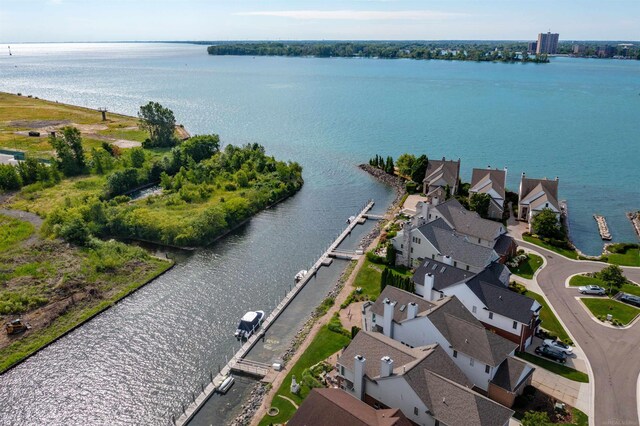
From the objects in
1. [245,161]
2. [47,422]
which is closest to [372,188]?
[245,161]

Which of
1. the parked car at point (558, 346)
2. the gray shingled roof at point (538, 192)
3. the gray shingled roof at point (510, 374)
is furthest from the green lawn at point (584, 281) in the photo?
the gray shingled roof at point (510, 374)

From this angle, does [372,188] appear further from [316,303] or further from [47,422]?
[47,422]

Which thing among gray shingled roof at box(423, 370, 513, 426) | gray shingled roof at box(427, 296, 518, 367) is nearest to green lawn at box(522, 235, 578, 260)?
gray shingled roof at box(427, 296, 518, 367)

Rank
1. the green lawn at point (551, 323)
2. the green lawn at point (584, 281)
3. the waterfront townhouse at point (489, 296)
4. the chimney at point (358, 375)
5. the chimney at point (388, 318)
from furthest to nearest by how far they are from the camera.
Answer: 1. the green lawn at point (584, 281)
2. the green lawn at point (551, 323)
3. the waterfront townhouse at point (489, 296)
4. the chimney at point (388, 318)
5. the chimney at point (358, 375)

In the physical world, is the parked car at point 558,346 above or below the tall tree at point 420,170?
below

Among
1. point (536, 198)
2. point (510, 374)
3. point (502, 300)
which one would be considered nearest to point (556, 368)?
point (510, 374)

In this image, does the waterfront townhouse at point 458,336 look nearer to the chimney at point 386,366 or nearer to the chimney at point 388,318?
the chimney at point 388,318

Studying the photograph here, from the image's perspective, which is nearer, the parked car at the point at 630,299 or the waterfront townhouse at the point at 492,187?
the parked car at the point at 630,299
